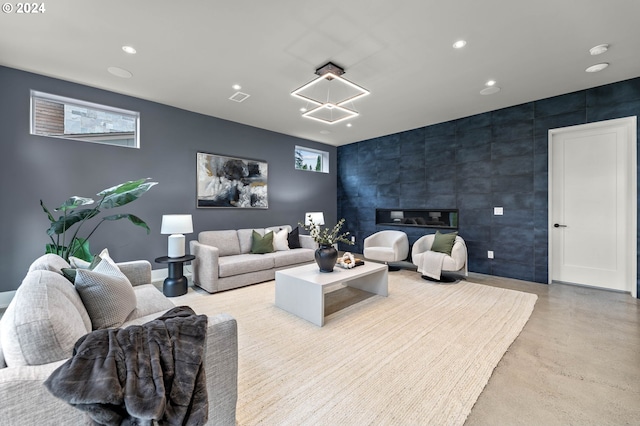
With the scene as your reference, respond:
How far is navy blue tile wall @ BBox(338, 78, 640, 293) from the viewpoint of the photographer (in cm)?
387

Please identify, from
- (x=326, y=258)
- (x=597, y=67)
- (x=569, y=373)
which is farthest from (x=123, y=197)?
(x=597, y=67)

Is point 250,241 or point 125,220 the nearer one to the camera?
point 125,220

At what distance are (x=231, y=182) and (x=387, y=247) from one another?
10.8 feet

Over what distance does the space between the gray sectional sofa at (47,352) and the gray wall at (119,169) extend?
2.85 metres

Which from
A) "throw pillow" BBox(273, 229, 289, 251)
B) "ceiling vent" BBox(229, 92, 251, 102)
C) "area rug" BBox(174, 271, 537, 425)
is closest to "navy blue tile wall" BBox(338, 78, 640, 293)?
"area rug" BBox(174, 271, 537, 425)

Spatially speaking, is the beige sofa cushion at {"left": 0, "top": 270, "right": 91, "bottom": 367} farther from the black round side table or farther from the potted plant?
A: the black round side table

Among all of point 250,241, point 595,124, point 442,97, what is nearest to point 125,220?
point 250,241

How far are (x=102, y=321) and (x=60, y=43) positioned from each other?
9.58ft

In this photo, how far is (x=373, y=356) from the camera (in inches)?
82.4

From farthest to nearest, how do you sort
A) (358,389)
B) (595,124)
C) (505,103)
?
(505,103)
(595,124)
(358,389)

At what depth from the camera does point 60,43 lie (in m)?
2.65

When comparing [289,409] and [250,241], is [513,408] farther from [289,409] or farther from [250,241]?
[250,241]

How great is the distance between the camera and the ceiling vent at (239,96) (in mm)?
3852

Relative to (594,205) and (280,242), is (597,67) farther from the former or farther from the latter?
(280,242)
